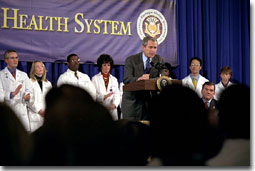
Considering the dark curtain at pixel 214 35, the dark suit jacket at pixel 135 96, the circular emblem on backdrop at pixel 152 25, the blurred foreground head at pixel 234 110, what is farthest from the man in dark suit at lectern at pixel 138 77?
the dark curtain at pixel 214 35

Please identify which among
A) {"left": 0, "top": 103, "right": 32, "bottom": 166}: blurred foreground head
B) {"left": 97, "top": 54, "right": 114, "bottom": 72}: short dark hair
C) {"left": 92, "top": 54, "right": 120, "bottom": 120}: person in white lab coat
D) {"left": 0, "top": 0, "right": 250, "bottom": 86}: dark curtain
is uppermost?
{"left": 0, "top": 0, "right": 250, "bottom": 86}: dark curtain

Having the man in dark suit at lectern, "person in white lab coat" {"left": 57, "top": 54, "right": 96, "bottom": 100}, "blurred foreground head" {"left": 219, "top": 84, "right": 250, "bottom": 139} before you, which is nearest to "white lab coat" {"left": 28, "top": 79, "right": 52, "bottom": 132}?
"blurred foreground head" {"left": 219, "top": 84, "right": 250, "bottom": 139}

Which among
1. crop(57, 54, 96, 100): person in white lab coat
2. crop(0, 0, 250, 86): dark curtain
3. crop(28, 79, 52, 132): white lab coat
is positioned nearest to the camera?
crop(28, 79, 52, 132): white lab coat

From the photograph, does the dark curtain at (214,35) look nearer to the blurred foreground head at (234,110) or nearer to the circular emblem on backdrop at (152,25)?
the circular emblem on backdrop at (152,25)

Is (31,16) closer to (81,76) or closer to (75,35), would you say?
(75,35)

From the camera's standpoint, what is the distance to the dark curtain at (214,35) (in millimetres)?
3498

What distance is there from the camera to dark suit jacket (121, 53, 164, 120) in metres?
1.59

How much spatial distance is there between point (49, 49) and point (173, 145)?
257 cm

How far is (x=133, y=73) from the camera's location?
1.85 m

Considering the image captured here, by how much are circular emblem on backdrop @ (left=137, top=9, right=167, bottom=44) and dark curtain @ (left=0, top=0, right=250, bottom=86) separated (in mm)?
243

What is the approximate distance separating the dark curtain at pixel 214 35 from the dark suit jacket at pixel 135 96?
1.72 meters

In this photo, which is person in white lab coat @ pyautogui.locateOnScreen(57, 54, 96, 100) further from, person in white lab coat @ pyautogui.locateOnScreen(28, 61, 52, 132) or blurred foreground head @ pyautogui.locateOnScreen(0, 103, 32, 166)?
blurred foreground head @ pyautogui.locateOnScreen(0, 103, 32, 166)

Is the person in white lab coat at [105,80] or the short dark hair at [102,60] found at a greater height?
the short dark hair at [102,60]

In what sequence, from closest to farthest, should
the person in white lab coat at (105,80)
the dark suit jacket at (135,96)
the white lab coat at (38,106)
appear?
1. the white lab coat at (38,106)
2. the dark suit jacket at (135,96)
3. the person in white lab coat at (105,80)
